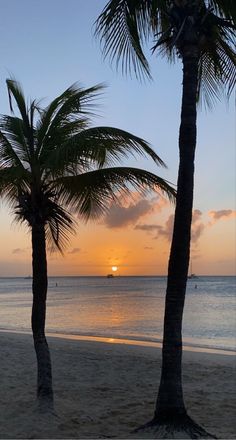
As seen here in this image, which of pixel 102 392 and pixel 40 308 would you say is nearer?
pixel 40 308

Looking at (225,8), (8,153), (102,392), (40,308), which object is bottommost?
(102,392)

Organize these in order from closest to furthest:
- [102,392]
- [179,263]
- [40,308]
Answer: [179,263], [40,308], [102,392]

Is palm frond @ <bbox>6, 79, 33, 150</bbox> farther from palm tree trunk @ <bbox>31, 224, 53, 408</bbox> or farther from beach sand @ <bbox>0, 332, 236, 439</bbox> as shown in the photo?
beach sand @ <bbox>0, 332, 236, 439</bbox>

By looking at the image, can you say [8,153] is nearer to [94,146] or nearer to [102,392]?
[94,146]

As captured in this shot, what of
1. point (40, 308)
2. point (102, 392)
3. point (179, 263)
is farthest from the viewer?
point (102, 392)

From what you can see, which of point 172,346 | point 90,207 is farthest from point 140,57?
point 172,346

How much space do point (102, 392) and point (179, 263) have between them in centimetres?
449

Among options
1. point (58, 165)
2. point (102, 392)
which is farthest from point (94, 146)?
point (102, 392)

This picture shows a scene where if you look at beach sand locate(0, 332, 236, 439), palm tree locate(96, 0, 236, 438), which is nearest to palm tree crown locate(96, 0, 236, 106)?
palm tree locate(96, 0, 236, 438)

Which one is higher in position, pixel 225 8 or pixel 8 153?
pixel 225 8

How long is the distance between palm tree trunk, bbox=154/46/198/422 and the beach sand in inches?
32.8

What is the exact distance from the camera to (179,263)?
271 inches

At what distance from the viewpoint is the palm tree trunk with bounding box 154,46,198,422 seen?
22.5 ft

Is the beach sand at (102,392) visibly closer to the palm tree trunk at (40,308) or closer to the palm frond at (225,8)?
the palm tree trunk at (40,308)
